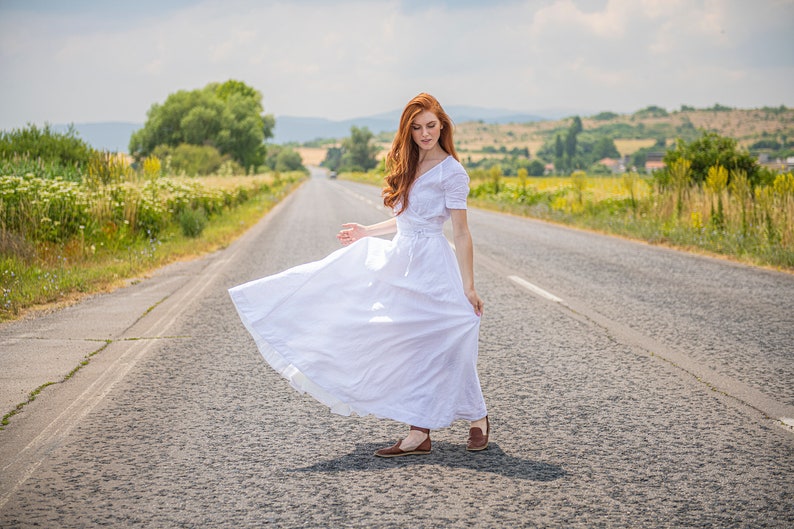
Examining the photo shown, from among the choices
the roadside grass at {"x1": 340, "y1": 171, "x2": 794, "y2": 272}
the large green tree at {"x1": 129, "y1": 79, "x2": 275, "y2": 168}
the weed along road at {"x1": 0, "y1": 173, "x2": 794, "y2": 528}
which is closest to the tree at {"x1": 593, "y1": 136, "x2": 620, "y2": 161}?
the large green tree at {"x1": 129, "y1": 79, "x2": 275, "y2": 168}

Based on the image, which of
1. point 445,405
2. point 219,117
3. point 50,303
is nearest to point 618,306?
point 445,405

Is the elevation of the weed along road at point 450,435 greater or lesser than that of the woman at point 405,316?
lesser

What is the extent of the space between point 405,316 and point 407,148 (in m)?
0.95

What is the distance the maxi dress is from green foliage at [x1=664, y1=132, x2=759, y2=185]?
697 inches

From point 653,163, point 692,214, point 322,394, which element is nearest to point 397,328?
point 322,394

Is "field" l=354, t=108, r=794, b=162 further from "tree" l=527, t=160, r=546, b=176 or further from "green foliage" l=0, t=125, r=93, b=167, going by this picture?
"green foliage" l=0, t=125, r=93, b=167

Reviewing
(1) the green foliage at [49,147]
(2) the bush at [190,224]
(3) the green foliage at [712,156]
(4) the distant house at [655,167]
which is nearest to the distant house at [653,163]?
(4) the distant house at [655,167]

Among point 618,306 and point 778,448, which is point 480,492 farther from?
point 618,306

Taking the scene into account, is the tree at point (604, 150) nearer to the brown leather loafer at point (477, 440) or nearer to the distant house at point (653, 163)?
the distant house at point (653, 163)

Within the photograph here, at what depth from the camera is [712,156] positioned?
2062 cm

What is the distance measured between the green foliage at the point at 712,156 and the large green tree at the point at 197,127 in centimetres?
5535

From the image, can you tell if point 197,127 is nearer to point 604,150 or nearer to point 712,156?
point 712,156

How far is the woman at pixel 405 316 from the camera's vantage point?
4.06 m

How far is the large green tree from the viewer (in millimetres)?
70250
